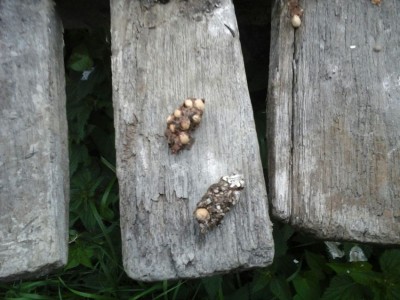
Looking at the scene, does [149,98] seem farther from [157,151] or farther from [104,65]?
[104,65]

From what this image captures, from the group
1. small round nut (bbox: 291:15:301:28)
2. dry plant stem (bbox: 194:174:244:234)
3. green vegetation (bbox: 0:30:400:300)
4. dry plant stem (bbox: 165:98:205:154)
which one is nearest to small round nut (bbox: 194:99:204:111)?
dry plant stem (bbox: 165:98:205:154)

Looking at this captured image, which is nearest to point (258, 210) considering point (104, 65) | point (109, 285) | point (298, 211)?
point (298, 211)

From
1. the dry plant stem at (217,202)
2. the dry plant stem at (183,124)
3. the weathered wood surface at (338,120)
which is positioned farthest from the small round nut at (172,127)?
the weathered wood surface at (338,120)

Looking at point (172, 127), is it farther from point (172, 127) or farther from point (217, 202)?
point (217, 202)

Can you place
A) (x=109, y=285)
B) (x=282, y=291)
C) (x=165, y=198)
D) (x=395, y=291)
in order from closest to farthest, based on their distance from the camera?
(x=165, y=198), (x=395, y=291), (x=282, y=291), (x=109, y=285)

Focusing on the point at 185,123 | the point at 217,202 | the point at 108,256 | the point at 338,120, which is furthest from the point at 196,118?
the point at 108,256
